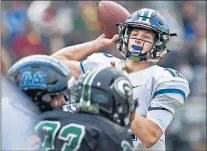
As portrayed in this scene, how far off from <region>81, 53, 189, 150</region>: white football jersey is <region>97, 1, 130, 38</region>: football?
0.28 metres

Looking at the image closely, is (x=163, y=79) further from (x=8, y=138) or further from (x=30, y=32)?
(x=30, y=32)

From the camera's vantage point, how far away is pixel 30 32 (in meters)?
10.2

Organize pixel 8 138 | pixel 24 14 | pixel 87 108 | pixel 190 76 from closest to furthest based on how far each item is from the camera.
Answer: pixel 87 108, pixel 8 138, pixel 190 76, pixel 24 14

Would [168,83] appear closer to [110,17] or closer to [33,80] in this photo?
[110,17]

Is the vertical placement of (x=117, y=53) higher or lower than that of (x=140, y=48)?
higher

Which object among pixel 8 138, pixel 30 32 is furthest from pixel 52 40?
pixel 8 138

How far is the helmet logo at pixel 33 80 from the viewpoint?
3.05 m

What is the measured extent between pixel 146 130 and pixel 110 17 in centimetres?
83

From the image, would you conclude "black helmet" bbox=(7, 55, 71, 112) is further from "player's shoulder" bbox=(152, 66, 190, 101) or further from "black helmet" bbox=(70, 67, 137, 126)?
"player's shoulder" bbox=(152, 66, 190, 101)

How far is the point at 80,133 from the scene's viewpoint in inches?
114

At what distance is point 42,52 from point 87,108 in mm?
7017

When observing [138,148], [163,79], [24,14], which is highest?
[24,14]

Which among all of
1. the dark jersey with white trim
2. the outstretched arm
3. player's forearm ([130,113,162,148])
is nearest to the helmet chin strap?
the outstretched arm

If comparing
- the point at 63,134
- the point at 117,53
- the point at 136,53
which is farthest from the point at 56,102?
the point at 117,53
